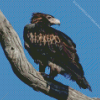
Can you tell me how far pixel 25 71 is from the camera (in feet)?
22.3

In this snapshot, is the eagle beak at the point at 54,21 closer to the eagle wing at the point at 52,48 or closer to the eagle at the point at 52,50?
the eagle at the point at 52,50

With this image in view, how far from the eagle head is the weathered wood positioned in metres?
2.15

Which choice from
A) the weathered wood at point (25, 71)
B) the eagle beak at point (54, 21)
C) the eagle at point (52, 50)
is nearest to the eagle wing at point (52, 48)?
the eagle at point (52, 50)

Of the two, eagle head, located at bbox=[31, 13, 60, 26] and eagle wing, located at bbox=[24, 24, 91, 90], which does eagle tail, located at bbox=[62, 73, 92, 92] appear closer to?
eagle wing, located at bbox=[24, 24, 91, 90]

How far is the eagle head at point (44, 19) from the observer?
9.10 meters

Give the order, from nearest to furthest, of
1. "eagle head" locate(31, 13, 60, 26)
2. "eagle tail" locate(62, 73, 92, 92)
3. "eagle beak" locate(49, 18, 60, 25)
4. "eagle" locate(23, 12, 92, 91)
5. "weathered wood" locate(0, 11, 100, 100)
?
"weathered wood" locate(0, 11, 100, 100) < "eagle tail" locate(62, 73, 92, 92) < "eagle" locate(23, 12, 92, 91) < "eagle beak" locate(49, 18, 60, 25) < "eagle head" locate(31, 13, 60, 26)

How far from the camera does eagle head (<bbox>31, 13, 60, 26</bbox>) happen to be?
9.10m

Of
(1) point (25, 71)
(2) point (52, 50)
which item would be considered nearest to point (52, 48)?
(2) point (52, 50)

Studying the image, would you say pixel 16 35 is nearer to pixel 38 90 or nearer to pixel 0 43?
pixel 0 43

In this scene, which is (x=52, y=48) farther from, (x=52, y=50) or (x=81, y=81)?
(x=81, y=81)

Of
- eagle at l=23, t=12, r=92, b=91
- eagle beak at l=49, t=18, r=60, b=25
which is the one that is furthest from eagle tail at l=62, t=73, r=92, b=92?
eagle beak at l=49, t=18, r=60, b=25

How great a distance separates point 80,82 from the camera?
8094mm

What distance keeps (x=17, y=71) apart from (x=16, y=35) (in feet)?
2.90

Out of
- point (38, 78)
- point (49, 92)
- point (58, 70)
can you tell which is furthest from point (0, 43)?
point (58, 70)
